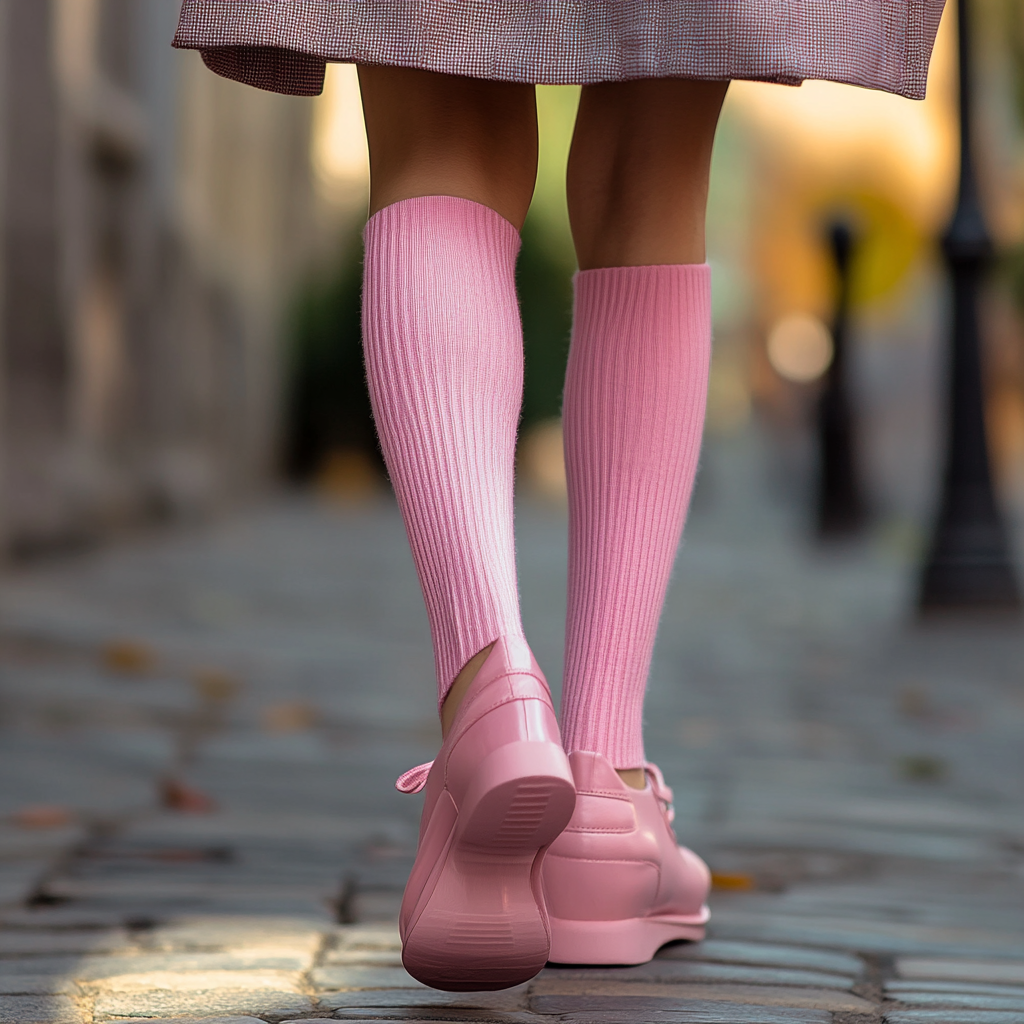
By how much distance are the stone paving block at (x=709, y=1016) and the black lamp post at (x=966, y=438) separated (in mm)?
4615

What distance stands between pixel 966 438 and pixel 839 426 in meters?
5.80

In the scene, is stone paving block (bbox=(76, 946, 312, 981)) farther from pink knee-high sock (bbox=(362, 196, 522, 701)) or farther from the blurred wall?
the blurred wall

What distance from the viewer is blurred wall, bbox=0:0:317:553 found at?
23.4 feet

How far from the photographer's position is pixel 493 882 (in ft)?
4.28

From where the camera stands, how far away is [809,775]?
2.88 meters

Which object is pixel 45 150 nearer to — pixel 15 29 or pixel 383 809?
pixel 15 29

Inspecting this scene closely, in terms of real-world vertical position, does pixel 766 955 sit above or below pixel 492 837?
below

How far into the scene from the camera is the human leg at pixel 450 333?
4.58ft

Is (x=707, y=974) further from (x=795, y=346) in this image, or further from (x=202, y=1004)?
(x=795, y=346)

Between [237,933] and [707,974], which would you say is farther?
[237,933]

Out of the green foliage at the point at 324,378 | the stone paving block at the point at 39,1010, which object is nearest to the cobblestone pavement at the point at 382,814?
the stone paving block at the point at 39,1010

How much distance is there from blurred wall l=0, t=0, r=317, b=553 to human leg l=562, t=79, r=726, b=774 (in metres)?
5.10

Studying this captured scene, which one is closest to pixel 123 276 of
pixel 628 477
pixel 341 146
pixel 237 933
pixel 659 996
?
pixel 237 933

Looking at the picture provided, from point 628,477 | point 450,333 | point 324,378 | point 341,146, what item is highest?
→ point 341,146
